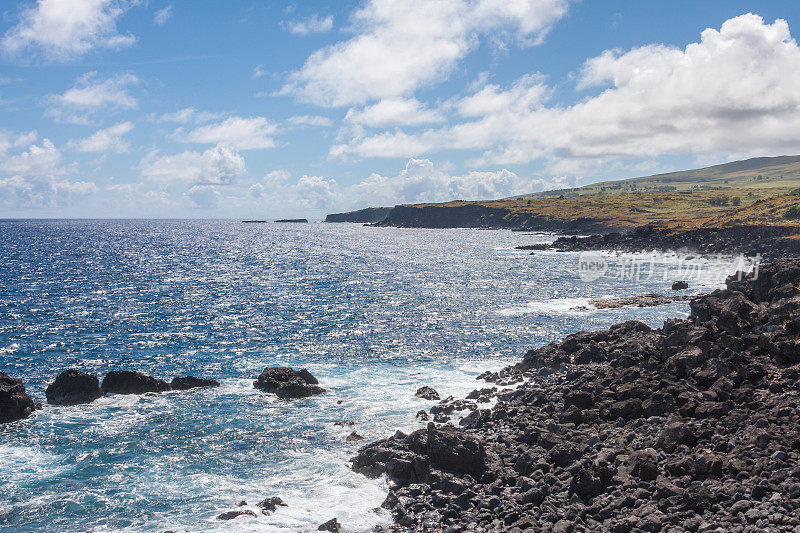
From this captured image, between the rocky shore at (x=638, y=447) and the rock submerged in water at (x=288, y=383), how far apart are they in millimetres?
9969

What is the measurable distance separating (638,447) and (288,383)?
23.9 metres

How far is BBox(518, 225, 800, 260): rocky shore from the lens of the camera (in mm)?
103812

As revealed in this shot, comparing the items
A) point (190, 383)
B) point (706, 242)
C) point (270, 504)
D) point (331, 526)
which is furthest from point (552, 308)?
point (706, 242)

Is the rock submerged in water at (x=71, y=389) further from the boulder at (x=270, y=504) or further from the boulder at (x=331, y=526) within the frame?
the boulder at (x=331, y=526)

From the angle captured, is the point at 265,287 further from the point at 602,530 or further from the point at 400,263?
the point at 602,530

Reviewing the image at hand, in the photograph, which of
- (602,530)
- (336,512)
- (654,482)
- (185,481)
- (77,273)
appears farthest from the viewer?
(77,273)

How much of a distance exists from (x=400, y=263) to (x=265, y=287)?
48544 mm

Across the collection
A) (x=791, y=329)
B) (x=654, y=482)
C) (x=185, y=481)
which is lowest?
(x=185, y=481)

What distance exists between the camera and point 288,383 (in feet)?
130

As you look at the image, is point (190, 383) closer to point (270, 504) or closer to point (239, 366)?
point (239, 366)

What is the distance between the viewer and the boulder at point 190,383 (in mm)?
41562

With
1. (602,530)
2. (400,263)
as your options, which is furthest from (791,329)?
(400,263)

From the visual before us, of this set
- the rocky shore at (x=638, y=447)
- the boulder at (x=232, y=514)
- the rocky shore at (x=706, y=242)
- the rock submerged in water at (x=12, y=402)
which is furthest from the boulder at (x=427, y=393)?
the rocky shore at (x=706, y=242)

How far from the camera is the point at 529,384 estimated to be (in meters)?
38.1
